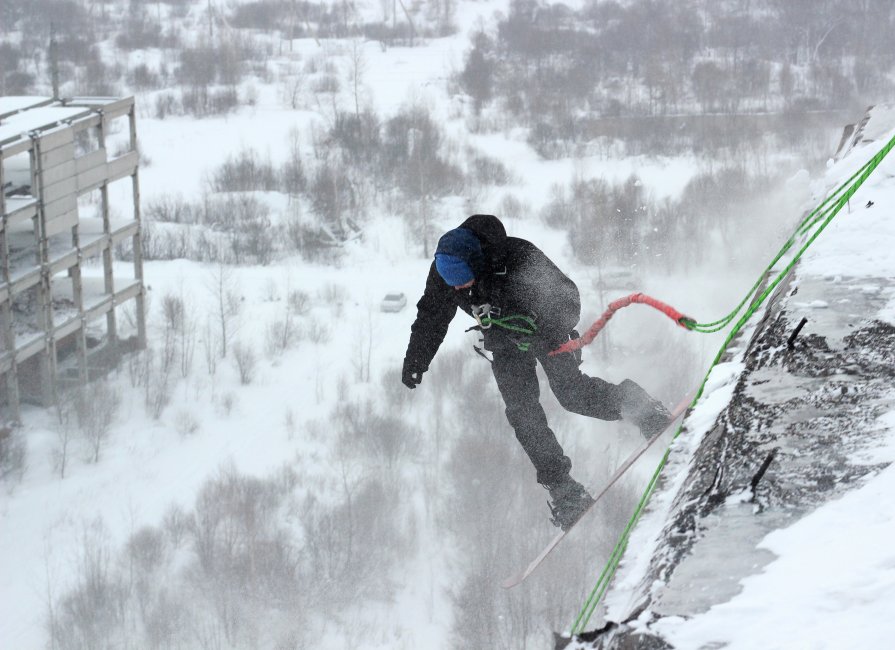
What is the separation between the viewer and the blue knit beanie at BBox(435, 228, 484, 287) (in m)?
4.64

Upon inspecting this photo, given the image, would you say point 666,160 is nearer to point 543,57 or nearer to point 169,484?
point 543,57

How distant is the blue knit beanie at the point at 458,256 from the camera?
4.64m

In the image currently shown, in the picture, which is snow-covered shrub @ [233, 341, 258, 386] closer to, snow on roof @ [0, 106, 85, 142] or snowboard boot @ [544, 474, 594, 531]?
snow on roof @ [0, 106, 85, 142]

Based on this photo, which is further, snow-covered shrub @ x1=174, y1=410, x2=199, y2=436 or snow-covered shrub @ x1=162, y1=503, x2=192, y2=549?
snow-covered shrub @ x1=174, y1=410, x2=199, y2=436

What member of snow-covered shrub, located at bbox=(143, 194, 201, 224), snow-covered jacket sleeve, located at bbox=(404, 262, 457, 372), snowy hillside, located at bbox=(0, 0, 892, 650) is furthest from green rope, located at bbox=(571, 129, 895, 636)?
snow-covered shrub, located at bbox=(143, 194, 201, 224)

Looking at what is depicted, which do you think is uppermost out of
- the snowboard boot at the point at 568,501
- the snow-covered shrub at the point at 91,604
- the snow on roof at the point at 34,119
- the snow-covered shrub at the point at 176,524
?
the snow on roof at the point at 34,119

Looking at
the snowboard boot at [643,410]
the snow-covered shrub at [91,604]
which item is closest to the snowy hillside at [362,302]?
the snow-covered shrub at [91,604]

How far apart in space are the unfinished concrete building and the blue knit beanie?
1403cm

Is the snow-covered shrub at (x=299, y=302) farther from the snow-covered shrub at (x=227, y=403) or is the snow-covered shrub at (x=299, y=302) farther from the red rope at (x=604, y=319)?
the red rope at (x=604, y=319)

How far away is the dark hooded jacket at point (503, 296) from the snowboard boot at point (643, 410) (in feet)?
1.35

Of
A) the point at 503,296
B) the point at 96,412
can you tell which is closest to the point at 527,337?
the point at 503,296

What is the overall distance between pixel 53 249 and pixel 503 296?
16062 millimetres

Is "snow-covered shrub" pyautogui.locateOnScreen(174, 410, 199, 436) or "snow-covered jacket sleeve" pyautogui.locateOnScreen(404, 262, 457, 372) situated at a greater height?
"snow-covered jacket sleeve" pyautogui.locateOnScreen(404, 262, 457, 372)

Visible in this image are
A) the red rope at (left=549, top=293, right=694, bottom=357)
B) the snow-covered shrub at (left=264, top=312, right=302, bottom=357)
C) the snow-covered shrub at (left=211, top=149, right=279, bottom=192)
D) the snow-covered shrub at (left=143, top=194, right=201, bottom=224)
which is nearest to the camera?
the red rope at (left=549, top=293, right=694, bottom=357)
